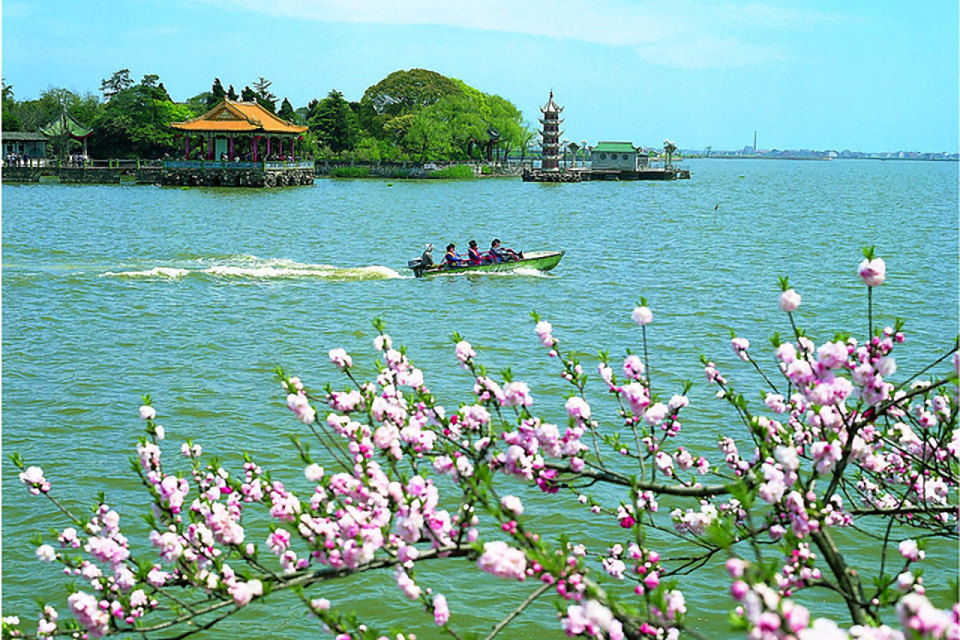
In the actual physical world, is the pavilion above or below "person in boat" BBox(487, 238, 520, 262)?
above

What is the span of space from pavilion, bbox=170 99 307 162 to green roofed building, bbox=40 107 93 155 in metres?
13.8

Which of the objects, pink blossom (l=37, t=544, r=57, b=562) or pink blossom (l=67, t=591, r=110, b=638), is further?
pink blossom (l=37, t=544, r=57, b=562)

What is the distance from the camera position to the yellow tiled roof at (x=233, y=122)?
81.9m

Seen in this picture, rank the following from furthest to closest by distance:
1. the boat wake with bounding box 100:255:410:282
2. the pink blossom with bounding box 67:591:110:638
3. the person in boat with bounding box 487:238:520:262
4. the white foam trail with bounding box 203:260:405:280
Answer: the white foam trail with bounding box 203:260:405:280 < the boat wake with bounding box 100:255:410:282 < the person in boat with bounding box 487:238:520:262 < the pink blossom with bounding box 67:591:110:638

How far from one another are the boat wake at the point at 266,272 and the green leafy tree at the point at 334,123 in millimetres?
81692

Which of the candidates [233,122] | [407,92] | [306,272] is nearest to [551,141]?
[407,92]

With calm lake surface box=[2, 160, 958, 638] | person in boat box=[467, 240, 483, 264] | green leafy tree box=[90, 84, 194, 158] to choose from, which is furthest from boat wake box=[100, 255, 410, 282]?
green leafy tree box=[90, 84, 194, 158]

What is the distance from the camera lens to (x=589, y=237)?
4556 centimetres

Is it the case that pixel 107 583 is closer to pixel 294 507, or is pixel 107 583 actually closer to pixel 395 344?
pixel 294 507

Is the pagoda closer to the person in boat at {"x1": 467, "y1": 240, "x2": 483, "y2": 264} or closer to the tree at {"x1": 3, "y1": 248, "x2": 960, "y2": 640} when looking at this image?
the person in boat at {"x1": 467, "y1": 240, "x2": 483, "y2": 264}

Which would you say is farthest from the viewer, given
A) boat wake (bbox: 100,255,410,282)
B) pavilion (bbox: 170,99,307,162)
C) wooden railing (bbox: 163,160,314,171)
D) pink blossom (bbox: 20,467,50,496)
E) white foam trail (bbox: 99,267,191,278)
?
wooden railing (bbox: 163,160,314,171)

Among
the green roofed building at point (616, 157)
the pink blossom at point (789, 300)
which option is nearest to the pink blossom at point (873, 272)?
the pink blossom at point (789, 300)

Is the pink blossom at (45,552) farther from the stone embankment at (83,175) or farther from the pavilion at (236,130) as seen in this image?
the stone embankment at (83,175)

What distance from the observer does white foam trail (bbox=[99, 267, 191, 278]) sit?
29333 millimetres
